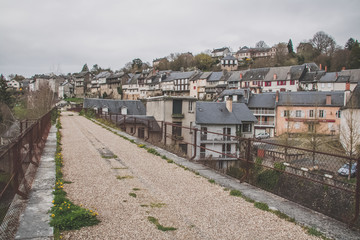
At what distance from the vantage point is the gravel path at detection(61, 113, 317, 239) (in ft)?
15.1

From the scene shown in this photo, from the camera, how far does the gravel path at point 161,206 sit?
A: 461cm

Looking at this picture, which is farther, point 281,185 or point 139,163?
point 281,185

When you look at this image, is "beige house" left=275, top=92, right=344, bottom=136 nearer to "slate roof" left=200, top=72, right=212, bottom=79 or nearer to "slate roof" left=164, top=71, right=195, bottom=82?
"slate roof" left=200, top=72, right=212, bottom=79

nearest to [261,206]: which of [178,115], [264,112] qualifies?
[178,115]

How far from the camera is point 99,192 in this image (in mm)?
6621

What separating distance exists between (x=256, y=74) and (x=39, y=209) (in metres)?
74.7

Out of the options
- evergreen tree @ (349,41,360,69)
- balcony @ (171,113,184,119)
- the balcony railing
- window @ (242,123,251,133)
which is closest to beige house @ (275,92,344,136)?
the balcony railing

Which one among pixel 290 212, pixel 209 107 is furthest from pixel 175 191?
pixel 209 107

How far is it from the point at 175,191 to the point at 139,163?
342cm

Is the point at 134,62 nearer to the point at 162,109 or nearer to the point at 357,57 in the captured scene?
the point at 357,57

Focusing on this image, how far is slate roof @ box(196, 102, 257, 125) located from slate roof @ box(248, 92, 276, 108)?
13023 millimetres

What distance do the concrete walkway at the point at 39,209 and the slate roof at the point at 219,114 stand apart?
28.5 meters

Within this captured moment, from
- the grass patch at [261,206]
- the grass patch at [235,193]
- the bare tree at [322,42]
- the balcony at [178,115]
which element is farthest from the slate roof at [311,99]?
the bare tree at [322,42]

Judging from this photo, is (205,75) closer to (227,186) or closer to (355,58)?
(355,58)
